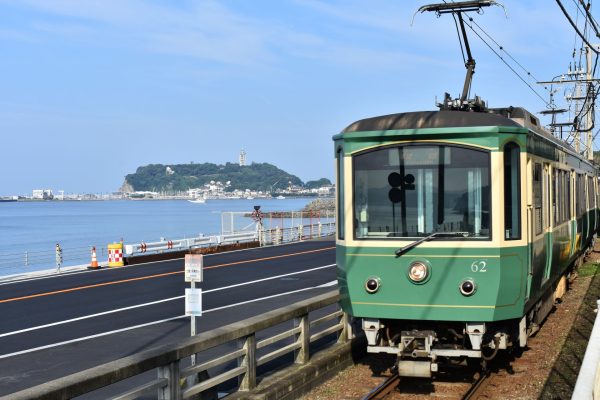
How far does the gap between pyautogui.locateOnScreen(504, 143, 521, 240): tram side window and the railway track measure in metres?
1.97

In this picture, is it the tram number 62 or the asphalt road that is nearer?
the tram number 62

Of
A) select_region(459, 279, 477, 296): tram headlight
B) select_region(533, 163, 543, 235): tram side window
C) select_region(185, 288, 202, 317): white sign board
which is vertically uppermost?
select_region(533, 163, 543, 235): tram side window

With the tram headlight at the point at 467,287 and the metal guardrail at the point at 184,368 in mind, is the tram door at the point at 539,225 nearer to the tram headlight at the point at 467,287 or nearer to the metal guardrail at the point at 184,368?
the tram headlight at the point at 467,287

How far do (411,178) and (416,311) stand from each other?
1.65 meters

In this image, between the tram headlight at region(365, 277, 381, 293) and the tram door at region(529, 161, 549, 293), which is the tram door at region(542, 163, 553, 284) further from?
the tram headlight at region(365, 277, 381, 293)

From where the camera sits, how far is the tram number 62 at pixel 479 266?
9.73 meters

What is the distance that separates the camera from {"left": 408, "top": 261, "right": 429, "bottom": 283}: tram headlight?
988 cm

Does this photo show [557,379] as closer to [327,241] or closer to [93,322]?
[93,322]

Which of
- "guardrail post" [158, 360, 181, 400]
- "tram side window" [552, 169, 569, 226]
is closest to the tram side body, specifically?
"tram side window" [552, 169, 569, 226]

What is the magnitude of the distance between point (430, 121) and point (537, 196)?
2.16 m

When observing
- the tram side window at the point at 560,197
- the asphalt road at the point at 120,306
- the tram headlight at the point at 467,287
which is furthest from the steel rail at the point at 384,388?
the asphalt road at the point at 120,306

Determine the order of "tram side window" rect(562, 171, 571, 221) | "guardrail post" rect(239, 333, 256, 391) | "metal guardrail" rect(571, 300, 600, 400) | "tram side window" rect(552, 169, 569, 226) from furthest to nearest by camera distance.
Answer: "tram side window" rect(562, 171, 571, 221)
"tram side window" rect(552, 169, 569, 226)
"guardrail post" rect(239, 333, 256, 391)
"metal guardrail" rect(571, 300, 600, 400)

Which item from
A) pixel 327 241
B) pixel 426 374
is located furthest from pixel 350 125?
pixel 327 241

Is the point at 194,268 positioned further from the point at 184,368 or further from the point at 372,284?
the point at 372,284
